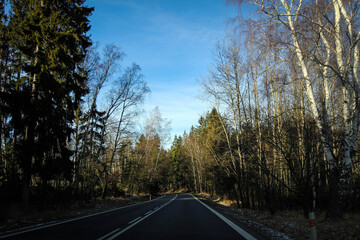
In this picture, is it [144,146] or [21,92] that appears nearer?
[21,92]

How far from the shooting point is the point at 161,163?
170 feet

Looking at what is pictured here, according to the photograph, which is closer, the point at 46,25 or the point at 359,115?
the point at 359,115

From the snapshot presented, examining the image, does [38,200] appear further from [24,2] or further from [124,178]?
[124,178]

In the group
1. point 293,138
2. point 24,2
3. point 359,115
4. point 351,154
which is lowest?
point 351,154

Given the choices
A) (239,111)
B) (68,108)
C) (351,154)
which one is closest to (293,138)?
(351,154)

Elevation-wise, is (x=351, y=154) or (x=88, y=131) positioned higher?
(x=88, y=131)

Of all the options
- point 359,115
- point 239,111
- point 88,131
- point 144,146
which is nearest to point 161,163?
point 144,146

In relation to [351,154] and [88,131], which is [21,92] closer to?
[88,131]

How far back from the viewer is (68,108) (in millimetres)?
13844

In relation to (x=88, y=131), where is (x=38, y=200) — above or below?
below

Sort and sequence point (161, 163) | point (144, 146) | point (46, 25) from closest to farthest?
point (46, 25) → point (144, 146) → point (161, 163)

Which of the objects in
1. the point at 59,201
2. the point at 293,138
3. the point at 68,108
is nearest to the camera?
the point at 293,138

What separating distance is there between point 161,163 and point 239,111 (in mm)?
37378

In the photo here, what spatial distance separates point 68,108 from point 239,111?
11.3m
